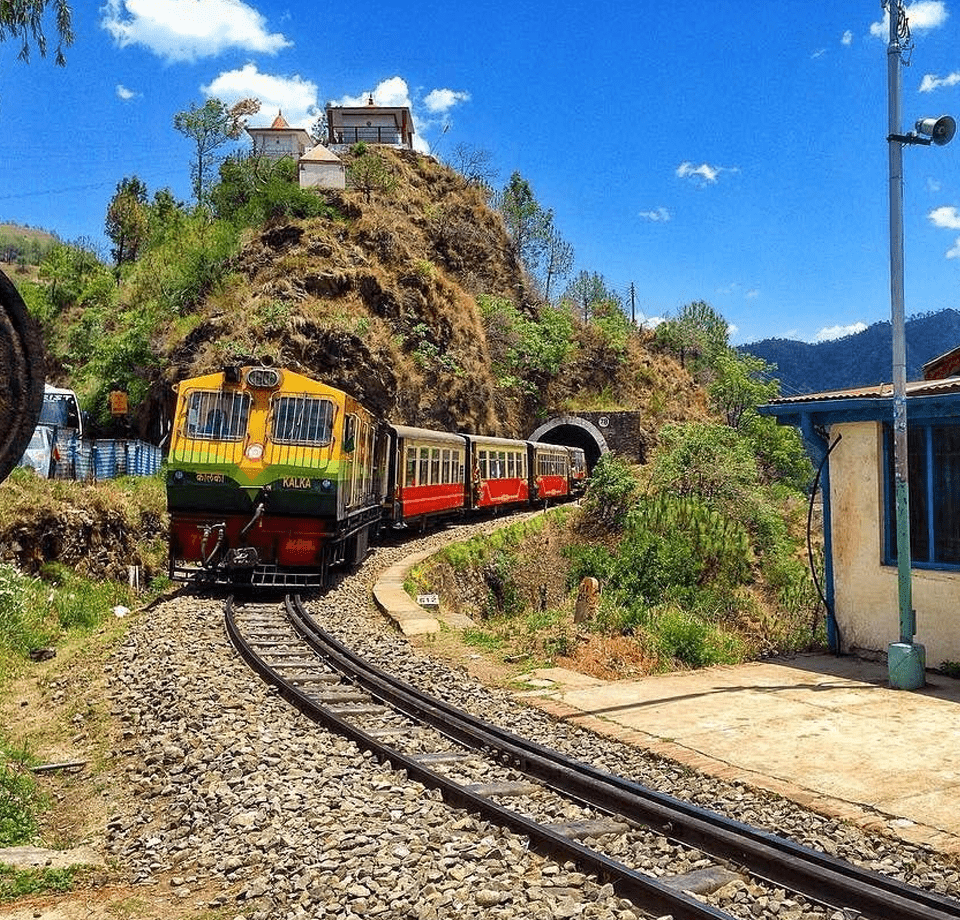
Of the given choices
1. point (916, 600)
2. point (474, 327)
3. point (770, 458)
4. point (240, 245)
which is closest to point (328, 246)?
point (240, 245)

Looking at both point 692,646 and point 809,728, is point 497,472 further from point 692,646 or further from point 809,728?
point 809,728

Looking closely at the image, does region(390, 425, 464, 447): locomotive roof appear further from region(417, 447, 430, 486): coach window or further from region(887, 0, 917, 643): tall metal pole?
region(887, 0, 917, 643): tall metal pole

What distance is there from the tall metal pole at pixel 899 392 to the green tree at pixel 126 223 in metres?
64.1

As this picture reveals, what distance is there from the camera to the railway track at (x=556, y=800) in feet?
13.5

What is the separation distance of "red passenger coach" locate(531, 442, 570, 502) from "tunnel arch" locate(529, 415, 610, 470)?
6266 millimetres

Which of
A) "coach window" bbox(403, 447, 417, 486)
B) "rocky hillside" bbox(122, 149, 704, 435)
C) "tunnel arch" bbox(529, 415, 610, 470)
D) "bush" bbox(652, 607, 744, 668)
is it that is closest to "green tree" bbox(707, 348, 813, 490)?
"rocky hillside" bbox(122, 149, 704, 435)

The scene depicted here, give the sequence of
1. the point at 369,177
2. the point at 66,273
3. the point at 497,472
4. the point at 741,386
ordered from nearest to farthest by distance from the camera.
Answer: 1. the point at 497,472
2. the point at 741,386
3. the point at 369,177
4. the point at 66,273

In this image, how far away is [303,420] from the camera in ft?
44.4

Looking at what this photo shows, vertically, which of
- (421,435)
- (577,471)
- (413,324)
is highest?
(413,324)

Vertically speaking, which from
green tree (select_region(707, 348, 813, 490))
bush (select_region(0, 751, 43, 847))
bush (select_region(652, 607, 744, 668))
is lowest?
bush (select_region(0, 751, 43, 847))

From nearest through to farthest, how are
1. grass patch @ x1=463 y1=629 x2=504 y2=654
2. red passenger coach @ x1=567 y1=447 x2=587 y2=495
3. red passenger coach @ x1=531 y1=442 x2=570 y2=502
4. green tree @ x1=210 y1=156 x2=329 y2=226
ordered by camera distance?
grass patch @ x1=463 y1=629 x2=504 y2=654 → red passenger coach @ x1=531 y1=442 x2=570 y2=502 → green tree @ x1=210 y1=156 x2=329 y2=226 → red passenger coach @ x1=567 y1=447 x2=587 y2=495

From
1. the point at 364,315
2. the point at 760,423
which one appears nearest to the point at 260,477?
the point at 364,315

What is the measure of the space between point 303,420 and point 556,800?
9.00m

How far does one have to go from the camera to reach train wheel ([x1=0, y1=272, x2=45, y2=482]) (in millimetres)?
1972
